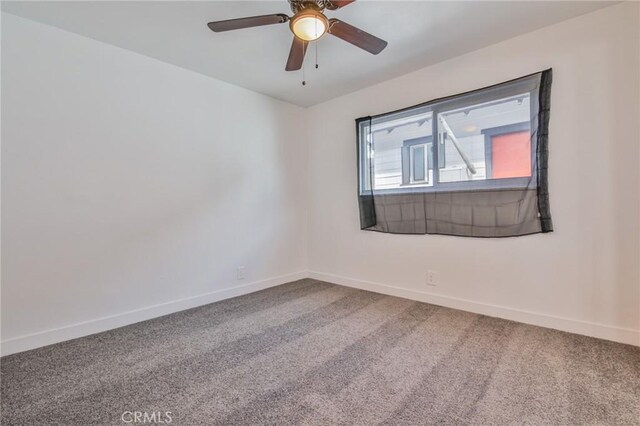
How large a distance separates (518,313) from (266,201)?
271cm

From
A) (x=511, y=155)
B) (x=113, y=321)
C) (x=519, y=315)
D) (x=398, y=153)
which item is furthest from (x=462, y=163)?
(x=113, y=321)

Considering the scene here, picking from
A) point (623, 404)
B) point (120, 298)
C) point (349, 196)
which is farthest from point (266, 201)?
point (623, 404)

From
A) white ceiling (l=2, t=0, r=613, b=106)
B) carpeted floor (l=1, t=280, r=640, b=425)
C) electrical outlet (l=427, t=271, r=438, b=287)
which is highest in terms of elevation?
white ceiling (l=2, t=0, r=613, b=106)

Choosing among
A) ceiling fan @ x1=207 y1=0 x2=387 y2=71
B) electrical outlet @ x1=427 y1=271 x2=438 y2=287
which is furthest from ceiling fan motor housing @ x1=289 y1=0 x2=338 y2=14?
electrical outlet @ x1=427 y1=271 x2=438 y2=287

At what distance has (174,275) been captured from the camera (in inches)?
106

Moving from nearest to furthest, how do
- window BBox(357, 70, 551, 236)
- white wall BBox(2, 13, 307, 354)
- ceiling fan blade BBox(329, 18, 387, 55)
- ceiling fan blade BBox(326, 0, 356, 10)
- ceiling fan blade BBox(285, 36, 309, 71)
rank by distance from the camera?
1. ceiling fan blade BBox(326, 0, 356, 10)
2. ceiling fan blade BBox(329, 18, 387, 55)
3. ceiling fan blade BBox(285, 36, 309, 71)
4. white wall BBox(2, 13, 307, 354)
5. window BBox(357, 70, 551, 236)

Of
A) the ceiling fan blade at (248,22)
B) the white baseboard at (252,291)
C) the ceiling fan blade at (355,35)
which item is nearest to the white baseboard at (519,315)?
the white baseboard at (252,291)

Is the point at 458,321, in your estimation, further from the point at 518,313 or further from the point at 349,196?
the point at 349,196

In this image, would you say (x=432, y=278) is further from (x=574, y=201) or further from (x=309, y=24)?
(x=309, y=24)

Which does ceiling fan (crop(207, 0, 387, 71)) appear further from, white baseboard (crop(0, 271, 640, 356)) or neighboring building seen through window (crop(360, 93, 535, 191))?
white baseboard (crop(0, 271, 640, 356))

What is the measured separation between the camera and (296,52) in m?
1.98

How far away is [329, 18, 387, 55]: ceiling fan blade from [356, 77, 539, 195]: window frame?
41.8 inches

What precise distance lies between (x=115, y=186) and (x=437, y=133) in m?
2.87

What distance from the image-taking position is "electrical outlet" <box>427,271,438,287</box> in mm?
2767
